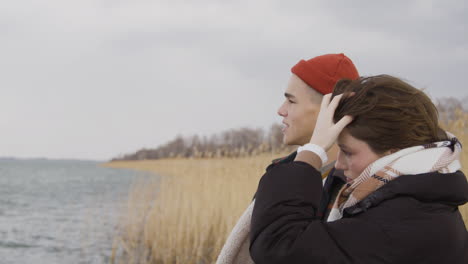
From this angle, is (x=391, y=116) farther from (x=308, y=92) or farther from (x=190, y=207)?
(x=190, y=207)

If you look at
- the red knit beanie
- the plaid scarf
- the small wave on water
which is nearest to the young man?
the red knit beanie

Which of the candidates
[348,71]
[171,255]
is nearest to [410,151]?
[348,71]

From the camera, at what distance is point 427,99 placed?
1.08 meters

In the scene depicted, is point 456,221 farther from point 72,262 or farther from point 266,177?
point 72,262

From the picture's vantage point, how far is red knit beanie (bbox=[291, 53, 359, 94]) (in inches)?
70.2

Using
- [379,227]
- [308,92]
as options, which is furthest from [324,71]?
[379,227]

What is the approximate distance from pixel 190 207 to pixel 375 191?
4.84 meters

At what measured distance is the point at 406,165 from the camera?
3.33 ft

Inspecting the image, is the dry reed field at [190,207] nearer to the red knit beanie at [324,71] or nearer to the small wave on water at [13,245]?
the small wave on water at [13,245]

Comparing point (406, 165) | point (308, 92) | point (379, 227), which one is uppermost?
point (308, 92)

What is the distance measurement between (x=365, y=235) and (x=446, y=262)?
18 centimetres

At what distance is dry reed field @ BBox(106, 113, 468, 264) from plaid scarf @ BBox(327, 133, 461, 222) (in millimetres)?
3560

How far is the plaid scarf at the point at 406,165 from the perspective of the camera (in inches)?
39.8

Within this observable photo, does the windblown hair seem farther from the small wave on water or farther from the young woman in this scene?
the small wave on water
